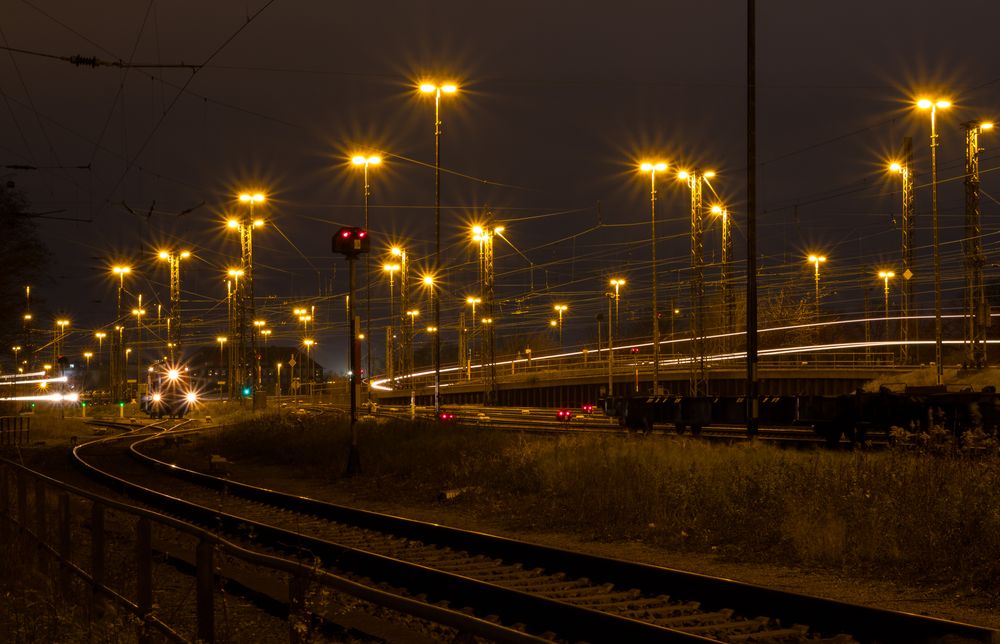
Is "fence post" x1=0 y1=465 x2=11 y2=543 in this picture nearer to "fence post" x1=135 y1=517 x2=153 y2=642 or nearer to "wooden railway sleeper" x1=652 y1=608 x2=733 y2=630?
"fence post" x1=135 y1=517 x2=153 y2=642

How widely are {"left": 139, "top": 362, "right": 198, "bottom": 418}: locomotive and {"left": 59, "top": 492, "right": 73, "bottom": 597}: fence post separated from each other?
58664mm

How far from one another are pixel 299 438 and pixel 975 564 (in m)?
23.7

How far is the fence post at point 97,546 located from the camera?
8852 millimetres

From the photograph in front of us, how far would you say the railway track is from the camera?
908cm

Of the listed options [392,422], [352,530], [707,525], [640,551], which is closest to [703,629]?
[640,551]

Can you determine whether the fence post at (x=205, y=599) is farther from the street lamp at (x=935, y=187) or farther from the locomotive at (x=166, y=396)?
the locomotive at (x=166, y=396)

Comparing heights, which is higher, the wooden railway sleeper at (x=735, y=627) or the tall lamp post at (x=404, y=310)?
the tall lamp post at (x=404, y=310)

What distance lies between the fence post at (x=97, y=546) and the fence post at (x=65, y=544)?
119cm

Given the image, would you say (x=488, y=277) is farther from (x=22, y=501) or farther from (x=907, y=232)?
(x=22, y=501)

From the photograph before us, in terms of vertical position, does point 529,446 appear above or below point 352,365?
below

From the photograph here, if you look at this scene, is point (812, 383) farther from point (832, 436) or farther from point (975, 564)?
point (975, 564)

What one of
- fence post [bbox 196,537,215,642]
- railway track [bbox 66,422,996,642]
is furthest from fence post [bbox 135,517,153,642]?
railway track [bbox 66,422,996,642]

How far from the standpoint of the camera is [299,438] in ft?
106

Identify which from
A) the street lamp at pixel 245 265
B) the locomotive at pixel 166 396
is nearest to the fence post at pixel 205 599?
the street lamp at pixel 245 265
